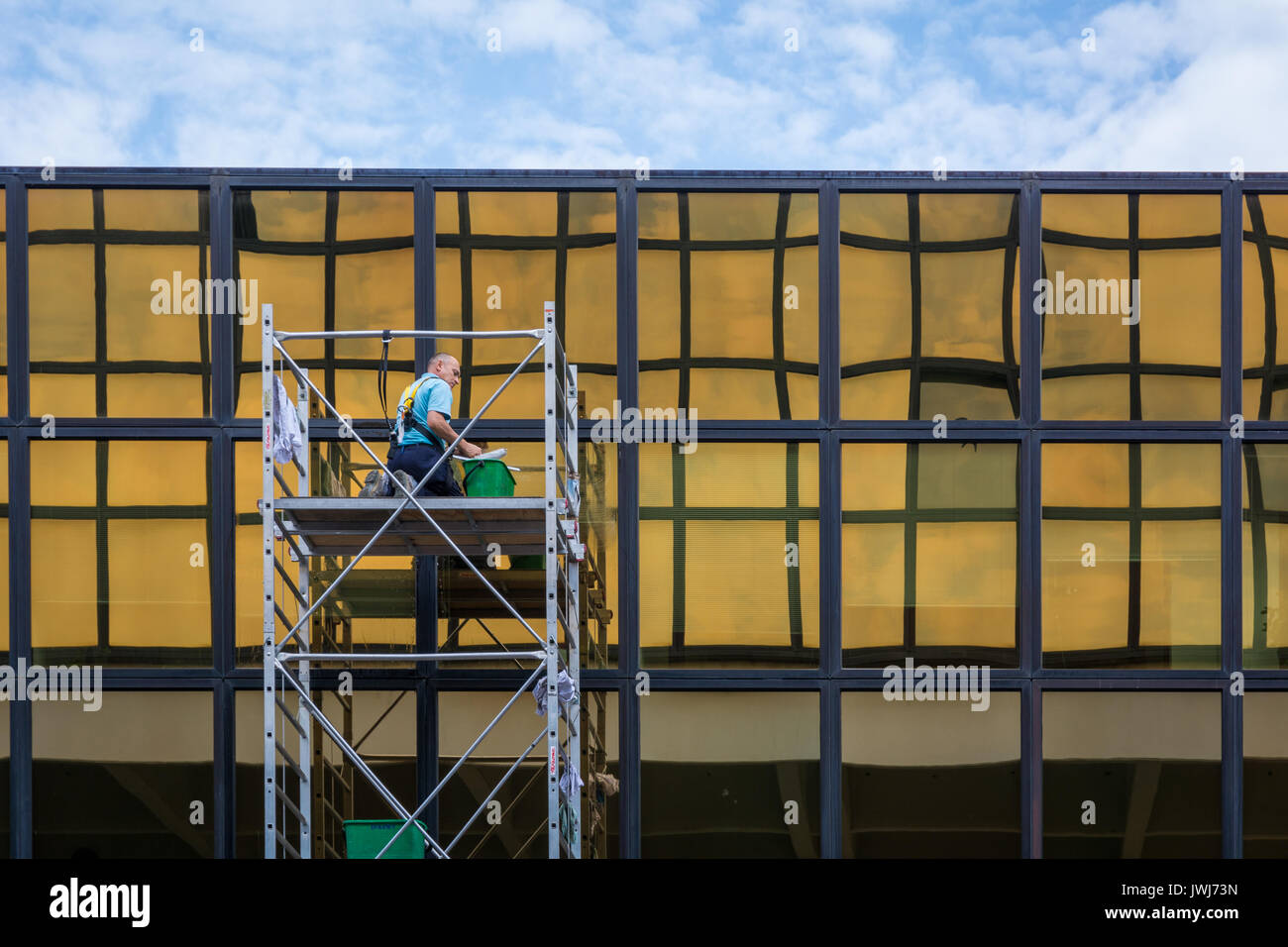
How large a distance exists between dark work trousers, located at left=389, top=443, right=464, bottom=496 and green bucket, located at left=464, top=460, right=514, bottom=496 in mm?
154

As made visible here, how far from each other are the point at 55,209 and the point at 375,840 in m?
5.34

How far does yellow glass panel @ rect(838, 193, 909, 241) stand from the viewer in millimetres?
9211

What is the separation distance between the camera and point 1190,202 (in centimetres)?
920

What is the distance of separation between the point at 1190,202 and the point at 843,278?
8.95ft

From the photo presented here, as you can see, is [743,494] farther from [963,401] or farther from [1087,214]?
[1087,214]

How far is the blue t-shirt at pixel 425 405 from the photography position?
7.62m

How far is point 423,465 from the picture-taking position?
761cm

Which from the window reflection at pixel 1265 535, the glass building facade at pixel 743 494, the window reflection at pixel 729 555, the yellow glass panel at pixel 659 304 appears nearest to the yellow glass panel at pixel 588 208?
the glass building facade at pixel 743 494

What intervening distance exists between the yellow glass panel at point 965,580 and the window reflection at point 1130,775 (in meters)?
0.73

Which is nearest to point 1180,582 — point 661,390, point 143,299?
point 661,390
